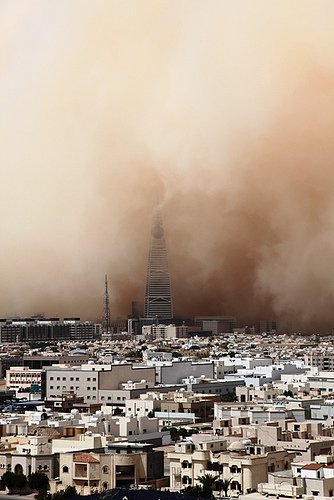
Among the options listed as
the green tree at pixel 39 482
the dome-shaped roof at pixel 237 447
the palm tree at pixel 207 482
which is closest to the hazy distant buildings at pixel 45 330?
the green tree at pixel 39 482

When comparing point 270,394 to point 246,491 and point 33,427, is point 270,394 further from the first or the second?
point 246,491

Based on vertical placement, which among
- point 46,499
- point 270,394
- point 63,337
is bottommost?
point 46,499

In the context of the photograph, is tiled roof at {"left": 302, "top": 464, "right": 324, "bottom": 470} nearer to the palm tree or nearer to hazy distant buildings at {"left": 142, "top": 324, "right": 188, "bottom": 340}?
the palm tree

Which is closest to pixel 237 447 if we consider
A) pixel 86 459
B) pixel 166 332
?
pixel 86 459

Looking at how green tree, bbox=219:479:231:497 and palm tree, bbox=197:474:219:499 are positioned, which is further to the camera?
green tree, bbox=219:479:231:497

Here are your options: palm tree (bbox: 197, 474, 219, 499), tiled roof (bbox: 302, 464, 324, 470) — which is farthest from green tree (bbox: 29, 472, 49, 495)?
tiled roof (bbox: 302, 464, 324, 470)

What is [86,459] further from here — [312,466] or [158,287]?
[158,287]

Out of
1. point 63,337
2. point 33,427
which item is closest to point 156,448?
point 33,427
